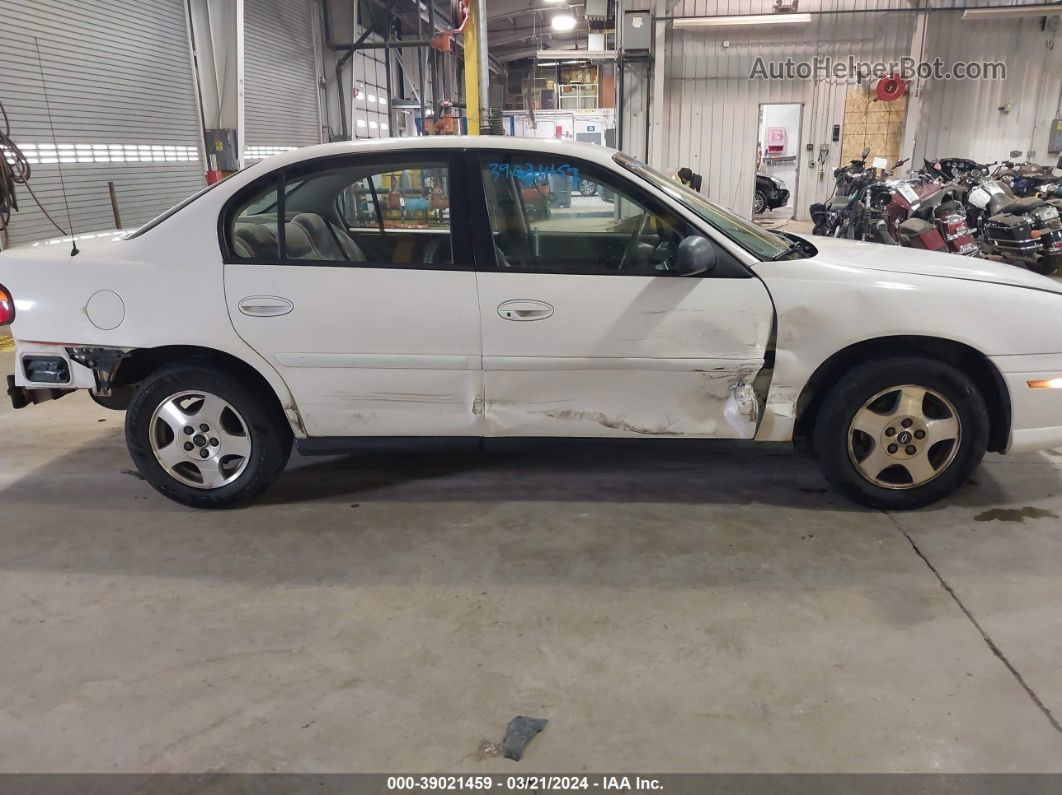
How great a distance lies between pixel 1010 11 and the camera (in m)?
13.1

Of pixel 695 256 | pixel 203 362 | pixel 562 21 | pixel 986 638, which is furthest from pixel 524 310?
pixel 562 21

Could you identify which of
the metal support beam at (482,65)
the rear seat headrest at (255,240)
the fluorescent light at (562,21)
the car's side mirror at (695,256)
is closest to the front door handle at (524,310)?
the car's side mirror at (695,256)

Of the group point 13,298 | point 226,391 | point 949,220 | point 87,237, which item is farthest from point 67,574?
point 949,220

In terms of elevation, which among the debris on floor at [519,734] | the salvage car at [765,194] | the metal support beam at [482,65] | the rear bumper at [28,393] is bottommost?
the debris on floor at [519,734]

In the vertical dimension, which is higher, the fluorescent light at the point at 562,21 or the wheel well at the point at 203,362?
the fluorescent light at the point at 562,21

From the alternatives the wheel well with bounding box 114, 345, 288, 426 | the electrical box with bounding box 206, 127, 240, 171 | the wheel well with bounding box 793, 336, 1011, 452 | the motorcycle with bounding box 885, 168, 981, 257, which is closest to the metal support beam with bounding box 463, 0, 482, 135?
the electrical box with bounding box 206, 127, 240, 171

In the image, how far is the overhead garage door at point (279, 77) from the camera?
479 inches

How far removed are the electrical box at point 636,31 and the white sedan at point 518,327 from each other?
32.1ft

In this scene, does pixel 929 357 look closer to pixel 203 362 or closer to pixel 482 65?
pixel 203 362

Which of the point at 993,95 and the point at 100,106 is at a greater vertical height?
the point at 993,95

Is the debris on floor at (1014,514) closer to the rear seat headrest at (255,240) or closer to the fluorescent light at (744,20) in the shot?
the rear seat headrest at (255,240)

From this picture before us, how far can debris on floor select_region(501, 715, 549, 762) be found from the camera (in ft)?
6.61

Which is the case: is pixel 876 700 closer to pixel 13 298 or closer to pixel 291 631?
pixel 291 631

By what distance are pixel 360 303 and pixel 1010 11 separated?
14849mm
